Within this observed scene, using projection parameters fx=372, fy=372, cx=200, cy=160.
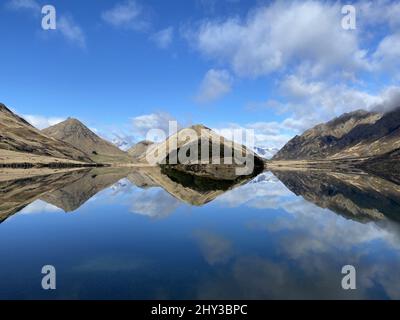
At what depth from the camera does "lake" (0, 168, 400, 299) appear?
102 feet

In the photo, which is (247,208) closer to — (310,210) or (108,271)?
(310,210)

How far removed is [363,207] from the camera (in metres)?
90.8

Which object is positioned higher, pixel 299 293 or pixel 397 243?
pixel 397 243

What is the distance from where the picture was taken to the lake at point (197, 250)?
102 feet

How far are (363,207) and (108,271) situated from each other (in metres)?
73.2

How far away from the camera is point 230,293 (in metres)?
29.7

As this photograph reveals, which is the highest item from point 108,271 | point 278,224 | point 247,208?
point 247,208

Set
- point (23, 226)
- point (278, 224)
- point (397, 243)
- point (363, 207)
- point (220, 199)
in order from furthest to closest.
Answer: point (220, 199) < point (363, 207) < point (278, 224) < point (23, 226) < point (397, 243)

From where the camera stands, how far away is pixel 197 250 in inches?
1778
